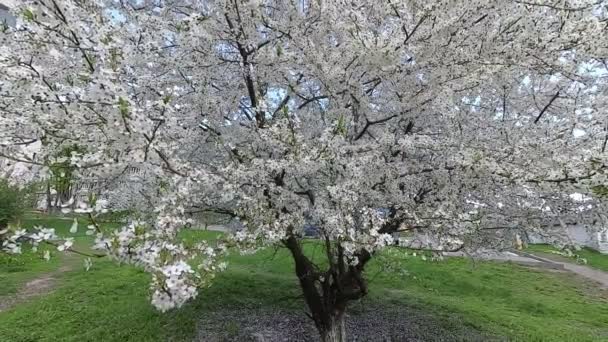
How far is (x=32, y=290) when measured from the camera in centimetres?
965

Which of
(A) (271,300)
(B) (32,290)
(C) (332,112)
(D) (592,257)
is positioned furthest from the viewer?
(D) (592,257)

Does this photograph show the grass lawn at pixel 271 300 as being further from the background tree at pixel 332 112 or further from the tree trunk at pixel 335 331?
the background tree at pixel 332 112

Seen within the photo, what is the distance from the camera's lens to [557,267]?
15781 millimetres

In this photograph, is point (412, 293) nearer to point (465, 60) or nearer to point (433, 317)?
point (433, 317)

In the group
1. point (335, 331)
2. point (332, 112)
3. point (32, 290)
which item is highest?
point (332, 112)

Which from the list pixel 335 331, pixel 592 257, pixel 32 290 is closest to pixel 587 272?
pixel 592 257

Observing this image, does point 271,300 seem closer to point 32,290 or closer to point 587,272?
point 32,290

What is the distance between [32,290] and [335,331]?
276 inches

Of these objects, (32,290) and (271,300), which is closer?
(271,300)

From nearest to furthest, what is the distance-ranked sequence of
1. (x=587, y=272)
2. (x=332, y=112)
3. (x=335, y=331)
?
(x=332, y=112) < (x=335, y=331) < (x=587, y=272)

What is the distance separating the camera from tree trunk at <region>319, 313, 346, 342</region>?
20.9 ft

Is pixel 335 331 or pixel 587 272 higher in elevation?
pixel 587 272

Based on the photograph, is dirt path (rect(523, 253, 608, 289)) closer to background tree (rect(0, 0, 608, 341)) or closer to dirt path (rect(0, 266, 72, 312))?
background tree (rect(0, 0, 608, 341))

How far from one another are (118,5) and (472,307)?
8.59 meters
